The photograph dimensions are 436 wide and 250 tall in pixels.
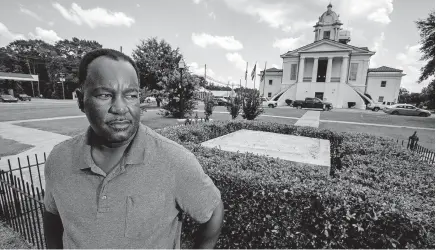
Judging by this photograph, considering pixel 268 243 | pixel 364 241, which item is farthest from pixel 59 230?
pixel 364 241

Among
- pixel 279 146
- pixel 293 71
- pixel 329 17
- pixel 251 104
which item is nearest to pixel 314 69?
pixel 293 71

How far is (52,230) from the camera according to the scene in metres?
1.40

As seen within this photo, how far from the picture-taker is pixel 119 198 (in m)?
1.11

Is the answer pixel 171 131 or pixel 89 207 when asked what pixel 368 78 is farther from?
pixel 89 207

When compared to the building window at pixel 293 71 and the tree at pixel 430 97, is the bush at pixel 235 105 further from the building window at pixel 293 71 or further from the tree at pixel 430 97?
the tree at pixel 430 97

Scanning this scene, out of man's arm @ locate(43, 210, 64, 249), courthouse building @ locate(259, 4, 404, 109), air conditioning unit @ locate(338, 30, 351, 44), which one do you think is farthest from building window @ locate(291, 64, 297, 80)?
man's arm @ locate(43, 210, 64, 249)

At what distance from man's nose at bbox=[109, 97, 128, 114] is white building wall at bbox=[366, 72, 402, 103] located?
169 feet

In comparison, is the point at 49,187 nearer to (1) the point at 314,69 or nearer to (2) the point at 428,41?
(2) the point at 428,41

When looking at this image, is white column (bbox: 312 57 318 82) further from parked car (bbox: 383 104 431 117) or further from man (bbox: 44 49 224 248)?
man (bbox: 44 49 224 248)

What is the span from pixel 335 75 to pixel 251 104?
3392cm

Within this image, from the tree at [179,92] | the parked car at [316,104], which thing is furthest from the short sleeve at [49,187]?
the parked car at [316,104]

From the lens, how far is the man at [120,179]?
1.11 meters

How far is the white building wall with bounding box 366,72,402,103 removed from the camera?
39812 mm

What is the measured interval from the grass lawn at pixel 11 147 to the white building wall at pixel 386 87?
5129 cm
